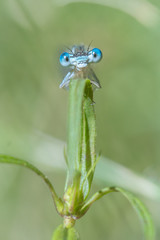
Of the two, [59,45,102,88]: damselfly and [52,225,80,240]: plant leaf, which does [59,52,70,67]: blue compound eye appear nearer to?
[59,45,102,88]: damselfly

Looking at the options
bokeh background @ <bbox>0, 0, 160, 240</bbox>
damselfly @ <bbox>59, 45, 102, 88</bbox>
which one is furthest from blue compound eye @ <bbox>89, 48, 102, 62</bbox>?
bokeh background @ <bbox>0, 0, 160, 240</bbox>

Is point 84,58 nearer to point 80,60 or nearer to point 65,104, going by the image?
point 80,60

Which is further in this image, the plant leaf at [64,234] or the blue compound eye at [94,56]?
the blue compound eye at [94,56]

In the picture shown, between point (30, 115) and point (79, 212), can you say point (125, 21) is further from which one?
point (79, 212)

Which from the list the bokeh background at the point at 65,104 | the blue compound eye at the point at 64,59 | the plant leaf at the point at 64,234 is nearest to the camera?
the plant leaf at the point at 64,234

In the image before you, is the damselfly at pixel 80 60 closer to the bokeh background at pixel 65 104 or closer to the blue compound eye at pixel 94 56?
the blue compound eye at pixel 94 56

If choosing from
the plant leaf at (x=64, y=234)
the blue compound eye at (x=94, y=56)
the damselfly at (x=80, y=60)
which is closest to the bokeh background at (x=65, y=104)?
the damselfly at (x=80, y=60)
